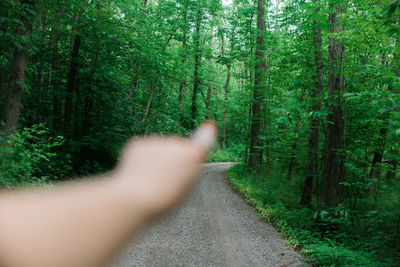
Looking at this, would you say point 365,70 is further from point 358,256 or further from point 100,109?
point 100,109

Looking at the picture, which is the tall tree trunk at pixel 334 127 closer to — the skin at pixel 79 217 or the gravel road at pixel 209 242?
the gravel road at pixel 209 242

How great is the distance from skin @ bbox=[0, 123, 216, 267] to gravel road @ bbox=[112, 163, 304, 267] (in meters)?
0.47

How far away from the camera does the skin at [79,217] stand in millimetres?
3730

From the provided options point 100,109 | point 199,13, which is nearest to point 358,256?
point 100,109

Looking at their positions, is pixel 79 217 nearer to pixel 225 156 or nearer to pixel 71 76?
pixel 71 76

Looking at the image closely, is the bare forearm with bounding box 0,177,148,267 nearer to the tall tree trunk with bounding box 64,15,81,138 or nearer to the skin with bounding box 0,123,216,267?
the skin with bounding box 0,123,216,267

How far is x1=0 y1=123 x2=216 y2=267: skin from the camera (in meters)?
3.73

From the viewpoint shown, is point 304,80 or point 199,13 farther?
point 199,13

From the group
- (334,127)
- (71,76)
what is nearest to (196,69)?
(71,76)

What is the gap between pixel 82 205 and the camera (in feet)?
20.0

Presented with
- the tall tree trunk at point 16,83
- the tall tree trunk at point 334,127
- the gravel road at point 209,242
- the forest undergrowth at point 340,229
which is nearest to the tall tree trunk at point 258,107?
the forest undergrowth at point 340,229

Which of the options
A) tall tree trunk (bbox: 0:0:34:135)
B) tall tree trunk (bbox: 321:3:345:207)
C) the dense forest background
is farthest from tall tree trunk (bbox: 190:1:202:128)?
tall tree trunk (bbox: 321:3:345:207)

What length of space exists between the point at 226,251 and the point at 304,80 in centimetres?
486

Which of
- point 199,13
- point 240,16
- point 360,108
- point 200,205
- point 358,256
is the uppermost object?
point 199,13
